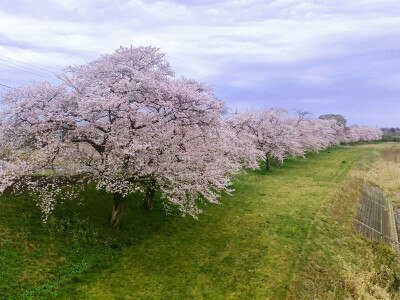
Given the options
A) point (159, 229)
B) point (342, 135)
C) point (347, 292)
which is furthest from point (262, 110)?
point (342, 135)

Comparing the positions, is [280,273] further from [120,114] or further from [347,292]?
[120,114]

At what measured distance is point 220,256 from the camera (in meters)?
16.9

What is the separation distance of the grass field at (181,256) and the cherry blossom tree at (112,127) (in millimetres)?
2460

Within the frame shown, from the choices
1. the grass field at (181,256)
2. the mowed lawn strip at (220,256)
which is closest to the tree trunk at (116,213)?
the grass field at (181,256)

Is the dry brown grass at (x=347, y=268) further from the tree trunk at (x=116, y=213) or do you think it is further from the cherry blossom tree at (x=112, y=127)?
the tree trunk at (x=116, y=213)

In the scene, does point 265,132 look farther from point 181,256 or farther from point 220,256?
point 181,256

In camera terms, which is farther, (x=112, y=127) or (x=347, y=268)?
(x=347, y=268)

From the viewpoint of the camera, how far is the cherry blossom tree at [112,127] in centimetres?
1471

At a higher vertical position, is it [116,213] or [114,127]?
[114,127]

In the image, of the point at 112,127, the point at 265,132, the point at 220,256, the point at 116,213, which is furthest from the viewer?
the point at 265,132

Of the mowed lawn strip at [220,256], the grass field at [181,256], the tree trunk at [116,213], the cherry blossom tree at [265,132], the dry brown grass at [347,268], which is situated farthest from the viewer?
the cherry blossom tree at [265,132]

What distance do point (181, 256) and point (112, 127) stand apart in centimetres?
812

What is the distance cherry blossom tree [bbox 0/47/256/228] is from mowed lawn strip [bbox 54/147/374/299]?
360cm

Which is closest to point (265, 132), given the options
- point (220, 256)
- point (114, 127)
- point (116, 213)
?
point (220, 256)
